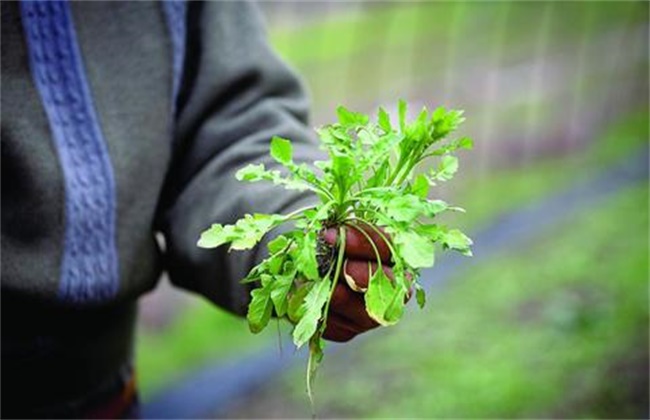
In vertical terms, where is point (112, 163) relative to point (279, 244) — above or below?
below

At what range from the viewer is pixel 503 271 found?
12.5 feet

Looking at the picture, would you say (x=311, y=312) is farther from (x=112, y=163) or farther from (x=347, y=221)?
(x=112, y=163)

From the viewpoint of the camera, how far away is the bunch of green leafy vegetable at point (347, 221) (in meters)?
0.93

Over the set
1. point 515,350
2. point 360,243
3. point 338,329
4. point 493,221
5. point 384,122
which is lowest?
point 493,221

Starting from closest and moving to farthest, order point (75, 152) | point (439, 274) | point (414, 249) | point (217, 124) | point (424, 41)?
point (414, 249) < point (75, 152) < point (217, 124) < point (439, 274) < point (424, 41)

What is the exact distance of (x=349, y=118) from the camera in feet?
3.24

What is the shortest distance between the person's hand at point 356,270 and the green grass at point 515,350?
193 cm

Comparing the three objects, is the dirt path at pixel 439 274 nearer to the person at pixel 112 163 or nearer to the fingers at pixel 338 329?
the person at pixel 112 163

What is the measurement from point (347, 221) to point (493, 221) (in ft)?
11.0

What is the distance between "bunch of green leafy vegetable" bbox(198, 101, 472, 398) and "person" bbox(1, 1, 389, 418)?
249 millimetres

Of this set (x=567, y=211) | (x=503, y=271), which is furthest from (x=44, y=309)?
(x=567, y=211)

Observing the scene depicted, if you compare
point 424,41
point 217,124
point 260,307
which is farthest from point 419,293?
point 424,41

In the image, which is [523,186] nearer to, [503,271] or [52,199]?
[503,271]

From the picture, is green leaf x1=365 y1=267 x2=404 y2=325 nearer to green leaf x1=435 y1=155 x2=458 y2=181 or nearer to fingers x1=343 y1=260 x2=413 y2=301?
fingers x1=343 y1=260 x2=413 y2=301
